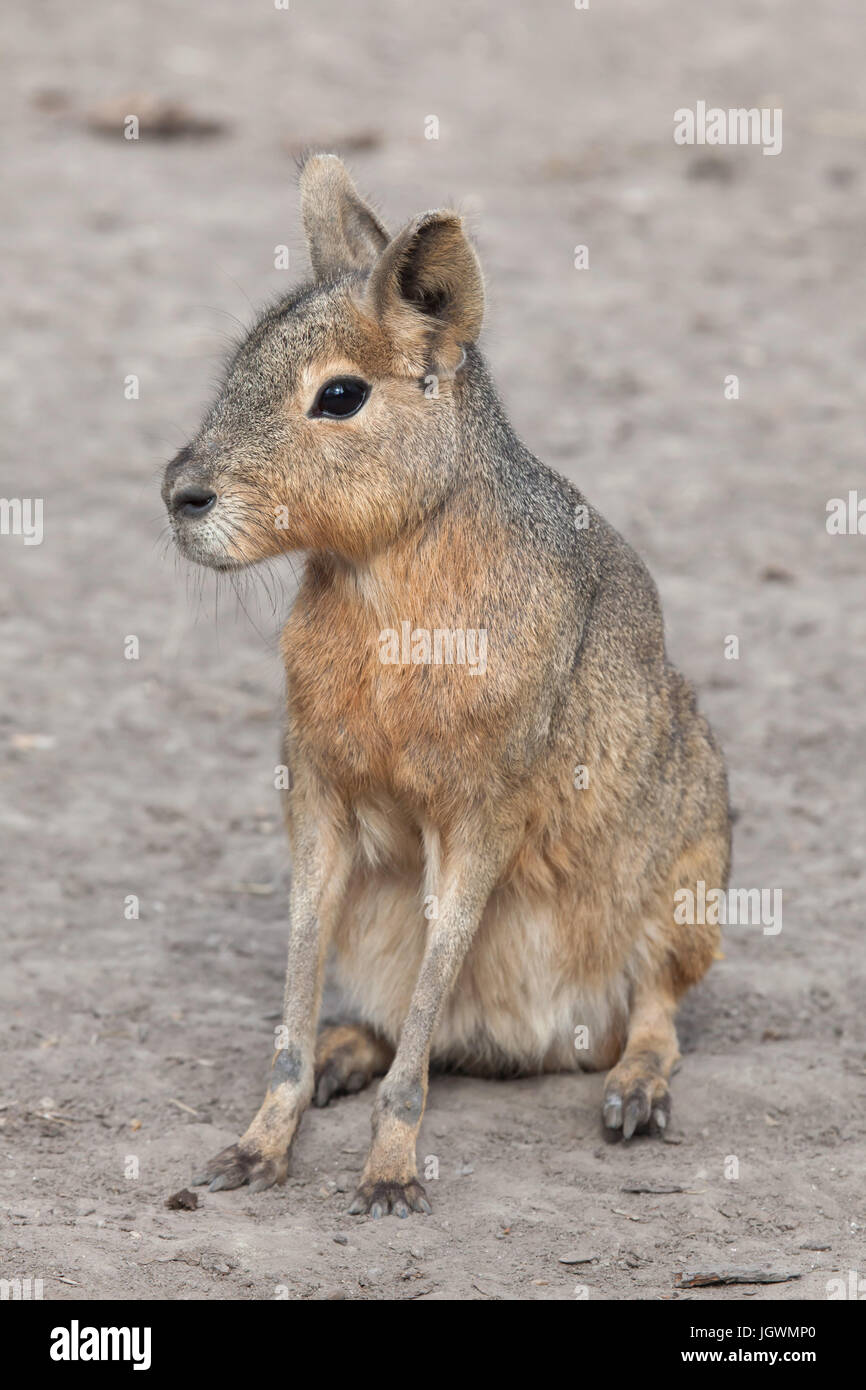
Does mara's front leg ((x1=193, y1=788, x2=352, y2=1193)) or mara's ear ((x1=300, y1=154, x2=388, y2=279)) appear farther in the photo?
mara's ear ((x1=300, y1=154, x2=388, y2=279))

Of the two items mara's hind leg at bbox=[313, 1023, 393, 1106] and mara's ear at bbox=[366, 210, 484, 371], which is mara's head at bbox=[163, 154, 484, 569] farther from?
mara's hind leg at bbox=[313, 1023, 393, 1106]

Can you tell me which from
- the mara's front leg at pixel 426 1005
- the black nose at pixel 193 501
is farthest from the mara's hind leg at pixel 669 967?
the black nose at pixel 193 501

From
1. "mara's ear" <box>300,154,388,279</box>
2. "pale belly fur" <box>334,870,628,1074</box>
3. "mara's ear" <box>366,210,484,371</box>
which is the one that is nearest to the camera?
"mara's ear" <box>366,210,484,371</box>

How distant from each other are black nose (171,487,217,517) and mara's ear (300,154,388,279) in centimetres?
92

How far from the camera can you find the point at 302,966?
523cm

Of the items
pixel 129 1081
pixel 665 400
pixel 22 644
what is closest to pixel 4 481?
pixel 22 644

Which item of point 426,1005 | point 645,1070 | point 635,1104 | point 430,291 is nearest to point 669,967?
point 645,1070

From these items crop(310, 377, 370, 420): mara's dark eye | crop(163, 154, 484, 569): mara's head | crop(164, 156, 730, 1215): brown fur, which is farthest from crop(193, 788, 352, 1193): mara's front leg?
crop(310, 377, 370, 420): mara's dark eye

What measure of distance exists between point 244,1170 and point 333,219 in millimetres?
2736

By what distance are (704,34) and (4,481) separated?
381 inches

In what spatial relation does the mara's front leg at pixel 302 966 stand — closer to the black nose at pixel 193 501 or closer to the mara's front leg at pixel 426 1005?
the mara's front leg at pixel 426 1005

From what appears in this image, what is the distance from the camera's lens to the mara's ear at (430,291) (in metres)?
4.69

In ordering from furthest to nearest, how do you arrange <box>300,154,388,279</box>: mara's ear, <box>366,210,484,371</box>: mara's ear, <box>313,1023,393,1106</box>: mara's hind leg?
A: 1. <box>313,1023,393,1106</box>: mara's hind leg
2. <box>300,154,388,279</box>: mara's ear
3. <box>366,210,484,371</box>: mara's ear

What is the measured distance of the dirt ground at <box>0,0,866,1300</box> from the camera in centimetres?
490
